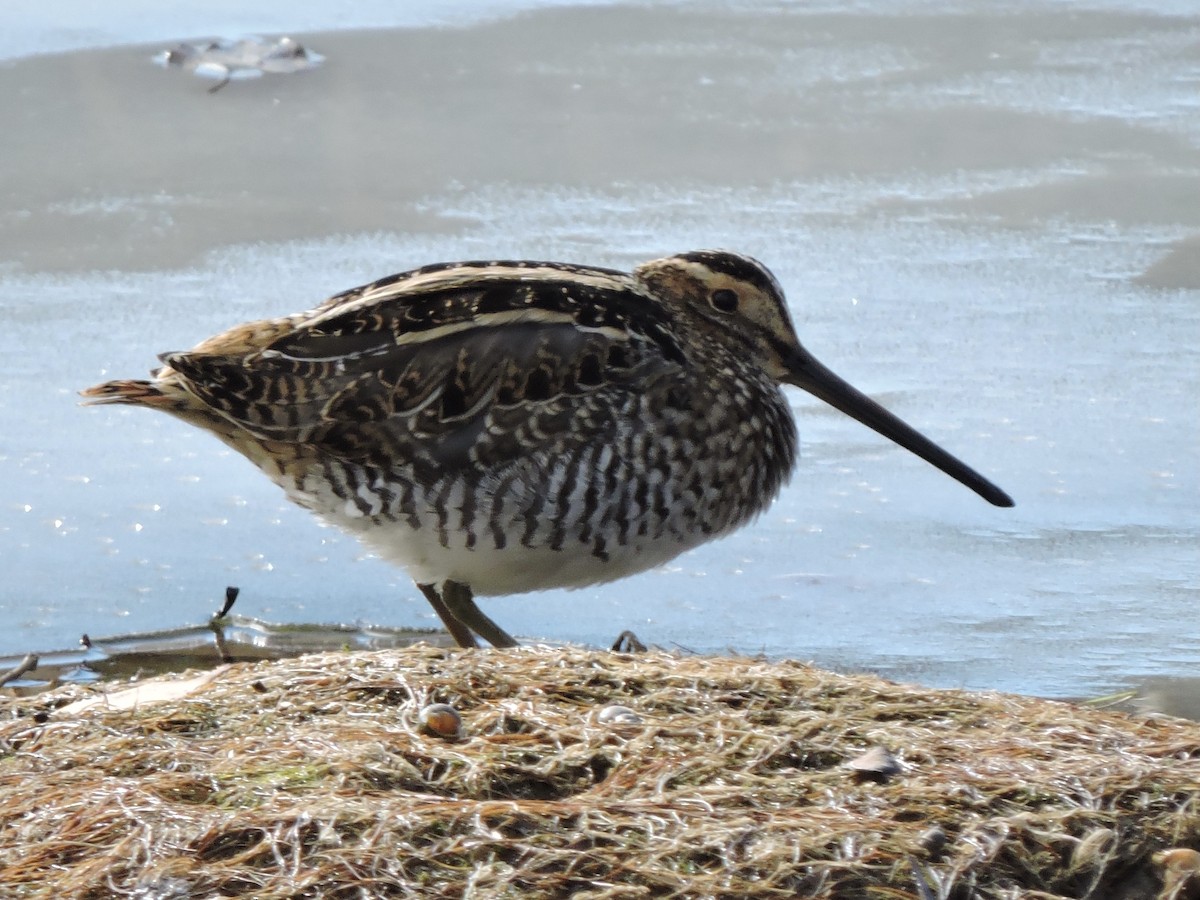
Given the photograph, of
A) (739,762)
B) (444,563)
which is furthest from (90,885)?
(444,563)

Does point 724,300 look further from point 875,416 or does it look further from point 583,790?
point 583,790

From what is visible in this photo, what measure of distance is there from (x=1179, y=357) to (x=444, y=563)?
2.82m

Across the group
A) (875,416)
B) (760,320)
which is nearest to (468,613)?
(760,320)

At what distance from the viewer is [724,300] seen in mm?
4477

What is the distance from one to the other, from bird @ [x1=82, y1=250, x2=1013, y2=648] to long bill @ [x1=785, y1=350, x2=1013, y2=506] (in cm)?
38

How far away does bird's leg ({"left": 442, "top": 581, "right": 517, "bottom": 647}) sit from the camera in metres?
4.21

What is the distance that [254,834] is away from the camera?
282cm

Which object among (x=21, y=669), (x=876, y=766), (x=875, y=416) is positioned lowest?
(x=21, y=669)

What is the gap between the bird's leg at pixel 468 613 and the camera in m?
4.21

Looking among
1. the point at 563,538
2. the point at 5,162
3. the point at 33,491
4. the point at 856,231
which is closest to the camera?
the point at 563,538

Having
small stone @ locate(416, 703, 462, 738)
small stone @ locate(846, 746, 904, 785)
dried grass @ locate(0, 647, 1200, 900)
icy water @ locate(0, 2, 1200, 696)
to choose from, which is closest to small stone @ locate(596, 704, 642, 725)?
dried grass @ locate(0, 647, 1200, 900)

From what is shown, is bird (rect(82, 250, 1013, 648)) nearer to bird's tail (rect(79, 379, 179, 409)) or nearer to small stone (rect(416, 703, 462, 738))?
bird's tail (rect(79, 379, 179, 409))

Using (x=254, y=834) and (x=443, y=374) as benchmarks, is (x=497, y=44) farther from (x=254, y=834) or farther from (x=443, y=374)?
(x=254, y=834)

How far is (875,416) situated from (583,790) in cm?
186
